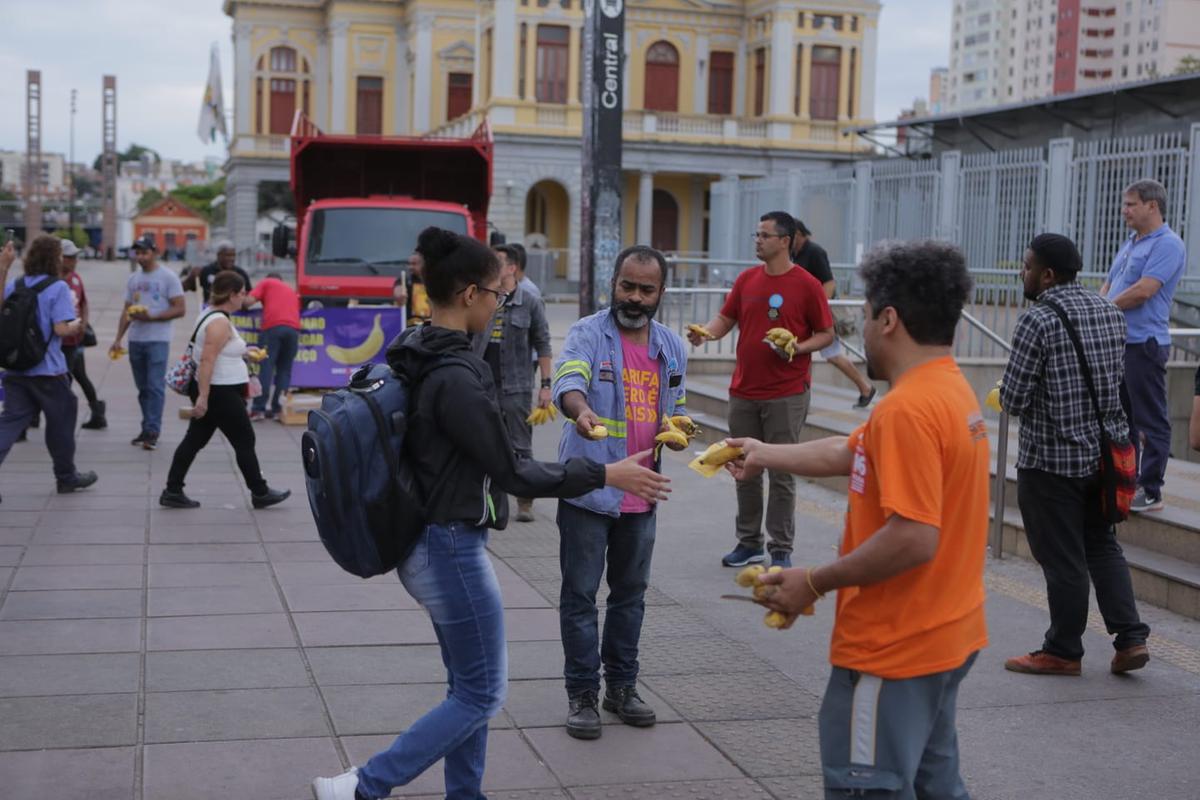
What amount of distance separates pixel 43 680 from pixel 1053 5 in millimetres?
202293

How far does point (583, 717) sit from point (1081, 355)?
2.53 meters

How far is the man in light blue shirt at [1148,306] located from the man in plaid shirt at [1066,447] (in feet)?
6.22

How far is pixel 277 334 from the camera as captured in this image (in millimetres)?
14867

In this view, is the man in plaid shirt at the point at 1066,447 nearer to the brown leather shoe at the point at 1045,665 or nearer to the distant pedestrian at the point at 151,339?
the brown leather shoe at the point at 1045,665

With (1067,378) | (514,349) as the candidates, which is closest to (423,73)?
(514,349)

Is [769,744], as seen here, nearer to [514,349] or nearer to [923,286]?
[923,286]

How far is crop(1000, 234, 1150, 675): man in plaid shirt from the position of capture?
5.92m

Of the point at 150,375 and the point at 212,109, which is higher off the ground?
the point at 212,109

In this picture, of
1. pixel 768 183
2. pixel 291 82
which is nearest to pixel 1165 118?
pixel 768 183

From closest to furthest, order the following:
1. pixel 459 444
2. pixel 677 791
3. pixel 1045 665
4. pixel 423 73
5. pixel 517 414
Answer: pixel 459 444 → pixel 677 791 → pixel 1045 665 → pixel 517 414 → pixel 423 73

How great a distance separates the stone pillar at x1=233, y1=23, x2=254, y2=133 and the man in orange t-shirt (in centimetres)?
6867

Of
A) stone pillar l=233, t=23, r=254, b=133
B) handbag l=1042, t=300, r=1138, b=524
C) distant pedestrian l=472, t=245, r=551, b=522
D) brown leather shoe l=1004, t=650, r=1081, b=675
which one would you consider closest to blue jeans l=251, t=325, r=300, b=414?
distant pedestrian l=472, t=245, r=551, b=522

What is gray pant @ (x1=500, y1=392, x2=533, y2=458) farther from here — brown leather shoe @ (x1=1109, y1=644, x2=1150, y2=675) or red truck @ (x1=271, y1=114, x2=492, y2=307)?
red truck @ (x1=271, y1=114, x2=492, y2=307)

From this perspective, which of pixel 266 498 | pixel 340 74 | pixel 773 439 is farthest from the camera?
pixel 340 74
